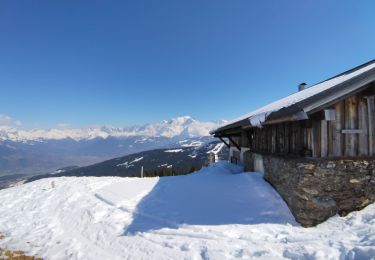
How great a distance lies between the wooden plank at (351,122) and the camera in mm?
8398

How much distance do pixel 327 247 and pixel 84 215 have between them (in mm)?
9065

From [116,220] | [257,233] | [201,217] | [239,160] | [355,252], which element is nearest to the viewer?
[355,252]

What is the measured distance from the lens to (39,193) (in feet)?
54.0

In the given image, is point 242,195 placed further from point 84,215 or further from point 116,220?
point 84,215

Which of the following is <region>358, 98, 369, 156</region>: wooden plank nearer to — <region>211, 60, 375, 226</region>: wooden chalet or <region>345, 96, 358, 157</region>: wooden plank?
<region>211, 60, 375, 226</region>: wooden chalet

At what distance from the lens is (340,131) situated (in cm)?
835

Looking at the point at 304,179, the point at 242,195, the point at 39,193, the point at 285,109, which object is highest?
the point at 285,109

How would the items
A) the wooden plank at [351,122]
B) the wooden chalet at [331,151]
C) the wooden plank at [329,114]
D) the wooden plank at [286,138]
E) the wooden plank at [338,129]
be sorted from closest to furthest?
the wooden chalet at [331,151] → the wooden plank at [329,114] → the wooden plank at [338,129] → the wooden plank at [351,122] → the wooden plank at [286,138]

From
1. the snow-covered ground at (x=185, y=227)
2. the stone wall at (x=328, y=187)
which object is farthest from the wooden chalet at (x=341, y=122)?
the snow-covered ground at (x=185, y=227)

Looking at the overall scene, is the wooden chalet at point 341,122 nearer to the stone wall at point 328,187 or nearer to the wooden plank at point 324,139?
the wooden plank at point 324,139

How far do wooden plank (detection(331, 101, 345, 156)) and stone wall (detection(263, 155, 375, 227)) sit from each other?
36 centimetres

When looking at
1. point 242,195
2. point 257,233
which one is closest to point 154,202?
point 242,195

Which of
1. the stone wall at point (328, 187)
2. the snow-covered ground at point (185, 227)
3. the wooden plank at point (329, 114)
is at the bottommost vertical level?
the snow-covered ground at point (185, 227)

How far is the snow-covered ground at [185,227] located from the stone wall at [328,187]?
31 centimetres
